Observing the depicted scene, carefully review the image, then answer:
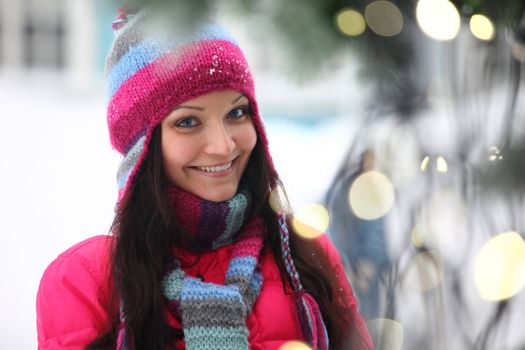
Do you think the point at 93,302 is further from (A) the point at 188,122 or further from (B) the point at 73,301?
(A) the point at 188,122

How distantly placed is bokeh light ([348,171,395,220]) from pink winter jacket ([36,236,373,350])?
0.64 meters

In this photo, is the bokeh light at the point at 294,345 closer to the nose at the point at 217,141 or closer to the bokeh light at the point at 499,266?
the nose at the point at 217,141

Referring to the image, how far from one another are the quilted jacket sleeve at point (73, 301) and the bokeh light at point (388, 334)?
0.76 m

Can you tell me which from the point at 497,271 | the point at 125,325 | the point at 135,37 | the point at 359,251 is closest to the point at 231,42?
the point at 135,37

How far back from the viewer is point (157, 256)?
4.74ft

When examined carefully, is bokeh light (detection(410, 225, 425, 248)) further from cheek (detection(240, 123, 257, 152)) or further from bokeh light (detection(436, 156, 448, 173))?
cheek (detection(240, 123, 257, 152))

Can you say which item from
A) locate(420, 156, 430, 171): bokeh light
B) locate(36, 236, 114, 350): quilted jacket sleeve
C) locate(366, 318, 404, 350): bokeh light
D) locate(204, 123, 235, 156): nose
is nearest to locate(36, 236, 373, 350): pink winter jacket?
locate(36, 236, 114, 350): quilted jacket sleeve

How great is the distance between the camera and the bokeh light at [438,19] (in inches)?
25.9

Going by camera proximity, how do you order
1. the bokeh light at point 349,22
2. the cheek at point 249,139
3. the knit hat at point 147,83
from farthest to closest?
the cheek at point 249,139, the knit hat at point 147,83, the bokeh light at point 349,22

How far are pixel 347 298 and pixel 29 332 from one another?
1.85 metres

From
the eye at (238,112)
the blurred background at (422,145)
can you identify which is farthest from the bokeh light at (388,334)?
the eye at (238,112)

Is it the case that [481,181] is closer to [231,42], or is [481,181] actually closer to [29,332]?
[231,42]

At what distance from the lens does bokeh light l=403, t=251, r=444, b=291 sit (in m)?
0.68

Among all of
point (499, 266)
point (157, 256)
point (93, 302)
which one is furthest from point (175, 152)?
point (499, 266)
